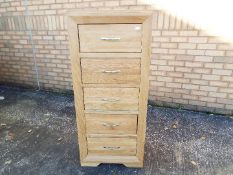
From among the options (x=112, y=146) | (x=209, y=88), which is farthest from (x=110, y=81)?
(x=209, y=88)

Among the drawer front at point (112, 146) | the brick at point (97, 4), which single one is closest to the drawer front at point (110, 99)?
the drawer front at point (112, 146)

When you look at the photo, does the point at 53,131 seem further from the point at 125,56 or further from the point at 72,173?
the point at 125,56

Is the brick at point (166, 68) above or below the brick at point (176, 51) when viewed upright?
below

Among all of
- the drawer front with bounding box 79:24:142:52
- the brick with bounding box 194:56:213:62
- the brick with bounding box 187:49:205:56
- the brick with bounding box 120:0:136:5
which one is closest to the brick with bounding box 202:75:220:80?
the brick with bounding box 194:56:213:62

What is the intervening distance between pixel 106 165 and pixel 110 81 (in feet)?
3.32

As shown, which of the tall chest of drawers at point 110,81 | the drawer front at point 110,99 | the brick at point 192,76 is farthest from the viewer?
the brick at point 192,76

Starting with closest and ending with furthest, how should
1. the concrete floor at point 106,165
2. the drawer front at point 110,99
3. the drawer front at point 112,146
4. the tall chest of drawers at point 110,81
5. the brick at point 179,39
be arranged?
the tall chest of drawers at point 110,81, the drawer front at point 110,99, the drawer front at point 112,146, the concrete floor at point 106,165, the brick at point 179,39

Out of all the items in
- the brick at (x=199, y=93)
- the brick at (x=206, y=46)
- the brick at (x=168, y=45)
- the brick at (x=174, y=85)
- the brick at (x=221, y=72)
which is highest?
the brick at (x=206, y=46)

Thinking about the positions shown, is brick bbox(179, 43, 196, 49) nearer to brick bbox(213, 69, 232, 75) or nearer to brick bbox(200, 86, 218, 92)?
brick bbox(213, 69, 232, 75)

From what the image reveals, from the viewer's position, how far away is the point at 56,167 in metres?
2.46

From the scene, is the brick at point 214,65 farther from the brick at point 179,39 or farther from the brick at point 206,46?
the brick at point 179,39

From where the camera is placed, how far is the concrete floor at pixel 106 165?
241 centimetres

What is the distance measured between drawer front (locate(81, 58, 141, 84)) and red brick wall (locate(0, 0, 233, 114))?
1566mm

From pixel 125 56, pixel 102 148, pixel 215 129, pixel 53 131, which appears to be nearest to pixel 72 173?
pixel 102 148
